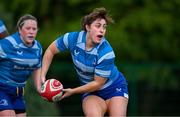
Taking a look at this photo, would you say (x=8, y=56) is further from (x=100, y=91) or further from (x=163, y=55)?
(x=163, y=55)

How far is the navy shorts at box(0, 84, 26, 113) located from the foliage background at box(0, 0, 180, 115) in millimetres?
7542

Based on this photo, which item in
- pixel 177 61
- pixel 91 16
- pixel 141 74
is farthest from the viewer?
pixel 177 61

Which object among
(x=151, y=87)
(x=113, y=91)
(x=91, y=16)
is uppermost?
(x=91, y=16)

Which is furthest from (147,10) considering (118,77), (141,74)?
(118,77)

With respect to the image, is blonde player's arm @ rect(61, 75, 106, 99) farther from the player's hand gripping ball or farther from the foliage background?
the foliage background

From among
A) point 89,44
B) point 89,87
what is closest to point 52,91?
→ point 89,87

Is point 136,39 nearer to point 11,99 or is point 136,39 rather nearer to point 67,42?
point 67,42

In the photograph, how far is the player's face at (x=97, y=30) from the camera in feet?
30.7

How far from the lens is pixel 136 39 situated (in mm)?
18688

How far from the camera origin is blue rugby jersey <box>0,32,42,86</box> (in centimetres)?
951

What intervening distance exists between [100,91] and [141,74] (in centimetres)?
796

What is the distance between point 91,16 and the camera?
9445mm

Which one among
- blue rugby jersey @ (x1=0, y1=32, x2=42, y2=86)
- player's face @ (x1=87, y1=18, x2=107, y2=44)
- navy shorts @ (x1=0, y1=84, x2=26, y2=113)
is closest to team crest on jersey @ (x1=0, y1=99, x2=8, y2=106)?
navy shorts @ (x1=0, y1=84, x2=26, y2=113)

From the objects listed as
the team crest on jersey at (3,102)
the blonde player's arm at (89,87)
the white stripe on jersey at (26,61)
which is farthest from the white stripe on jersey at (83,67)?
the team crest on jersey at (3,102)
